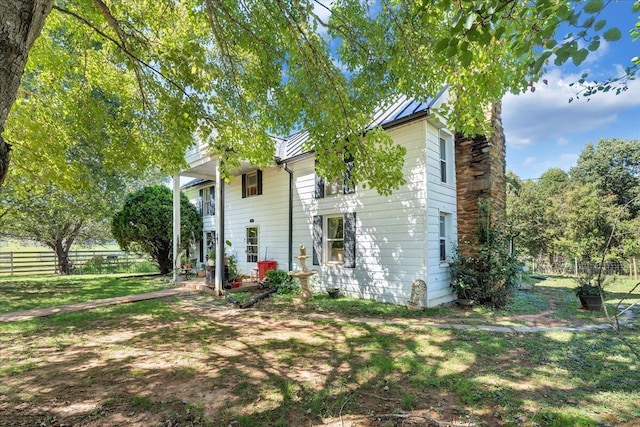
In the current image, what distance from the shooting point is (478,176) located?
816 cm

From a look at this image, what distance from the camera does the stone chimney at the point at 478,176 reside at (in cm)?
797

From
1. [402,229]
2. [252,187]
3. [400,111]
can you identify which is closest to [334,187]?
[402,229]

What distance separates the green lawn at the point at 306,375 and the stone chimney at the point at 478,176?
10.2 ft

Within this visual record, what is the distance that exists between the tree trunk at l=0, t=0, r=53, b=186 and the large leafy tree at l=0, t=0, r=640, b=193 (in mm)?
2797

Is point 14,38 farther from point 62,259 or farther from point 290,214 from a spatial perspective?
point 62,259

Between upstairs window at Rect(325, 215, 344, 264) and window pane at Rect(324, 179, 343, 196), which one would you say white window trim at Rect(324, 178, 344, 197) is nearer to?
window pane at Rect(324, 179, 343, 196)

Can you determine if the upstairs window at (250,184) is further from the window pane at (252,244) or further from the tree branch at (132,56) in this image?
the tree branch at (132,56)

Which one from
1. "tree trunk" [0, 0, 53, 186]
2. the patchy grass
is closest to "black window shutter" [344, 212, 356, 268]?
the patchy grass

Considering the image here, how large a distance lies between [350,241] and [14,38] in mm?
7610

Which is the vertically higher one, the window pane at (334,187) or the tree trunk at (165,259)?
the window pane at (334,187)

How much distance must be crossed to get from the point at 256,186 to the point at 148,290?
5165mm

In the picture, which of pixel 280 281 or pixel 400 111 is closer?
pixel 400 111

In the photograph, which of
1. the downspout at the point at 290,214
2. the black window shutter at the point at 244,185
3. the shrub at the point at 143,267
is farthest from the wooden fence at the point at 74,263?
the downspout at the point at 290,214

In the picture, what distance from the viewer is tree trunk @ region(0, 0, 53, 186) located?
1.46 meters
